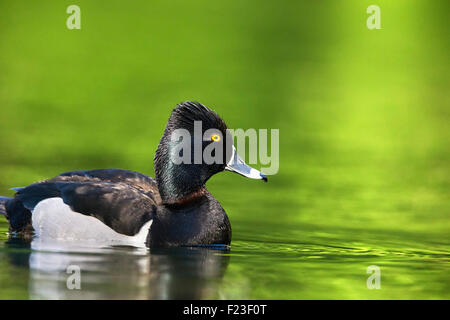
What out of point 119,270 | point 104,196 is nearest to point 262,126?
point 104,196

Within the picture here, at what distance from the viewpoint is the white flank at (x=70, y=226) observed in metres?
9.50

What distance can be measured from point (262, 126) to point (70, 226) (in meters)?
7.44

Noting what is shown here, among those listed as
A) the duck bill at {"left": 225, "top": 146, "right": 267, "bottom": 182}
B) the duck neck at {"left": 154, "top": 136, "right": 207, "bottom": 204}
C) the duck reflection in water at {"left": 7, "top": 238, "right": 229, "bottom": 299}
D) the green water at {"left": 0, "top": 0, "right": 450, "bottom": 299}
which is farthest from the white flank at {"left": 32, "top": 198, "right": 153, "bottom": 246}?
the duck bill at {"left": 225, "top": 146, "right": 267, "bottom": 182}

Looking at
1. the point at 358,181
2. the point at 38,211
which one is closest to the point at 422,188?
the point at 358,181

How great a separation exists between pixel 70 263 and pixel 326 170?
7.04 m

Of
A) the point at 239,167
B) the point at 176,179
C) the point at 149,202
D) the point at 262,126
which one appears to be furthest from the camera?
the point at 262,126

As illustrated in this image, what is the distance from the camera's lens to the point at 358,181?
14.0 meters

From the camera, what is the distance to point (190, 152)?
10.1m

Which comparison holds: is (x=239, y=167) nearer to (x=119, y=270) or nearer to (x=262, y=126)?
A: (x=119, y=270)

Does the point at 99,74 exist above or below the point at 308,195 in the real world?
above

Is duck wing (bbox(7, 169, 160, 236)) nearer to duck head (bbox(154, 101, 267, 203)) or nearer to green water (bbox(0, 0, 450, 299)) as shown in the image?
duck head (bbox(154, 101, 267, 203))

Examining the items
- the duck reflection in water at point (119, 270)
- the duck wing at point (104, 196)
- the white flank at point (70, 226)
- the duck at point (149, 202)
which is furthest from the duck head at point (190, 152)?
the duck reflection in water at point (119, 270)

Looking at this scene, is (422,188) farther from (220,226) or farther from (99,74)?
(99,74)

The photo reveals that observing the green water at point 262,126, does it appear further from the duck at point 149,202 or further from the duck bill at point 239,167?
the duck bill at point 239,167
